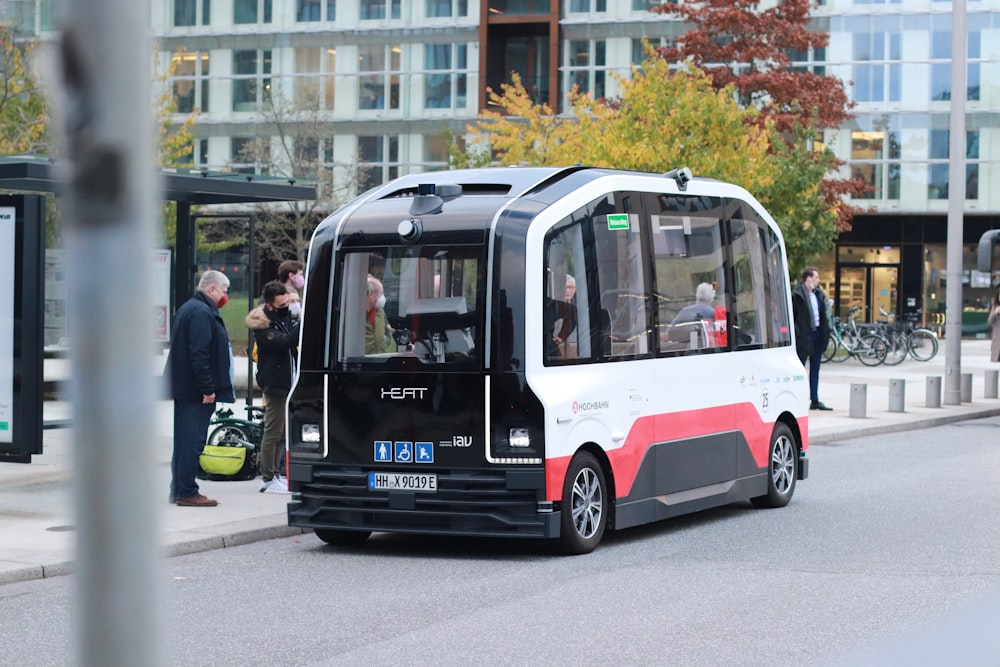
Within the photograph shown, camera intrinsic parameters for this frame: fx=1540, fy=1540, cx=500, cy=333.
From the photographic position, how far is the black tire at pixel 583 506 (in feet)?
32.4

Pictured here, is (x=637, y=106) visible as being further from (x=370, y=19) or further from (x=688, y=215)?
(x=370, y=19)

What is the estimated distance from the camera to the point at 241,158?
55375mm

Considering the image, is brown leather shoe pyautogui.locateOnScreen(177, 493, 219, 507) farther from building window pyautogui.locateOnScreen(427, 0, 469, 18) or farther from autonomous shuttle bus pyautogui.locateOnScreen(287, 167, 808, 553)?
building window pyautogui.locateOnScreen(427, 0, 469, 18)

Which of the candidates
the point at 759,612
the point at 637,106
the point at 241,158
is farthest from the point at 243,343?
the point at 759,612

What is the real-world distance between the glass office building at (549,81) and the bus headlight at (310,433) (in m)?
38.6

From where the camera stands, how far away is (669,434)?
36.5ft

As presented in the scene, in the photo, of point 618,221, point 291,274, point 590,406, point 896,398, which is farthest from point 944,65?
point 590,406

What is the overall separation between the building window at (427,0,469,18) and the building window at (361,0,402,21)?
1.28m

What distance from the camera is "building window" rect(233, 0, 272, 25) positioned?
5703cm

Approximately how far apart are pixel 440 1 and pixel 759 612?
49.7m

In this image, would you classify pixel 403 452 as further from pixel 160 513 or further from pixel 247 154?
pixel 247 154

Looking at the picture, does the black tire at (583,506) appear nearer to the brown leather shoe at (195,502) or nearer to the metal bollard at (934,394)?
the brown leather shoe at (195,502)

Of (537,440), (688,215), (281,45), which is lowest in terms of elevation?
(537,440)

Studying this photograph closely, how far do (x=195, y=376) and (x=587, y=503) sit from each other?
3.24m
